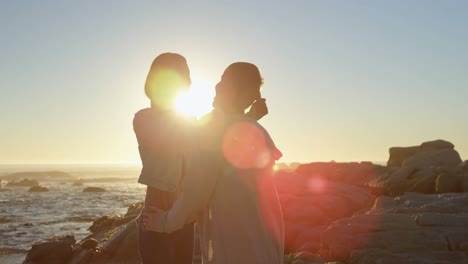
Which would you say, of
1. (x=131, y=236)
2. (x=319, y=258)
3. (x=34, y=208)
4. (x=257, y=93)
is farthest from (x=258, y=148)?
(x=34, y=208)

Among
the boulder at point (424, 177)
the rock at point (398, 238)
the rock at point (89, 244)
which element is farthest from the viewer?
the boulder at point (424, 177)

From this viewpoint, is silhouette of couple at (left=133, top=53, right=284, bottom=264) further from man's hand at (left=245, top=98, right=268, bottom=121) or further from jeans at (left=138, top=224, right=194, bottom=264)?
jeans at (left=138, top=224, right=194, bottom=264)

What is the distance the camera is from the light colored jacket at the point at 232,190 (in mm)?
3010

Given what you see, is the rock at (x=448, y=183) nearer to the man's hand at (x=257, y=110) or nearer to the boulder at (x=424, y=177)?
the boulder at (x=424, y=177)

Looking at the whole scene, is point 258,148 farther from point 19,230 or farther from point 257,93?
point 19,230

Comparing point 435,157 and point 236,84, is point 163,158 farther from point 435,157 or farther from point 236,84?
point 435,157

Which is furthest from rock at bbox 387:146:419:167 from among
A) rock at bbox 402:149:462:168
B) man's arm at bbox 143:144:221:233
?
man's arm at bbox 143:144:221:233

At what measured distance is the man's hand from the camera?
127 inches

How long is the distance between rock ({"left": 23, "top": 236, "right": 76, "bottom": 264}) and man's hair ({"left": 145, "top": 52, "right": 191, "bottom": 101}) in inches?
398

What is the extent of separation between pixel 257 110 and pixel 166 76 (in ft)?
3.34

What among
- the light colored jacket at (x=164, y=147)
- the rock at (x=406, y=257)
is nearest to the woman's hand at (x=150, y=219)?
the light colored jacket at (x=164, y=147)

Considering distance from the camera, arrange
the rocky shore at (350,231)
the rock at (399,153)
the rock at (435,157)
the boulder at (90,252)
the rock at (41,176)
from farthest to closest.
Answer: the rock at (41,176), the rock at (399,153), the rock at (435,157), the boulder at (90,252), the rocky shore at (350,231)

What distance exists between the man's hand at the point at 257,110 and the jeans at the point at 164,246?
1.06 meters

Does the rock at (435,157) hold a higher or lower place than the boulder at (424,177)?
higher
